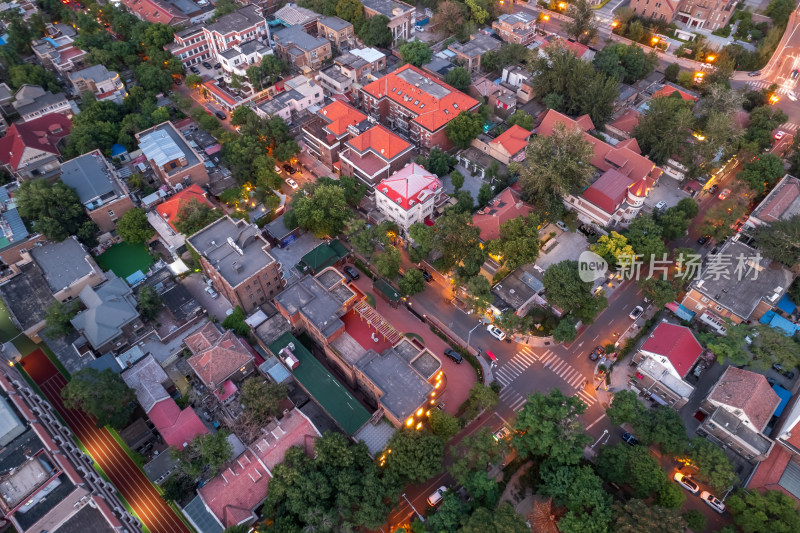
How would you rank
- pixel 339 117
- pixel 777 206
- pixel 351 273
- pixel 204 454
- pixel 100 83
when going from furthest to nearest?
1. pixel 100 83
2. pixel 339 117
3. pixel 351 273
4. pixel 777 206
5. pixel 204 454

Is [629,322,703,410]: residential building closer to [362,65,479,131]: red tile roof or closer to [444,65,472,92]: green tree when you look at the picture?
[362,65,479,131]: red tile roof

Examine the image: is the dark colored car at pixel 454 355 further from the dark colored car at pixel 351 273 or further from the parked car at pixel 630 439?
the parked car at pixel 630 439

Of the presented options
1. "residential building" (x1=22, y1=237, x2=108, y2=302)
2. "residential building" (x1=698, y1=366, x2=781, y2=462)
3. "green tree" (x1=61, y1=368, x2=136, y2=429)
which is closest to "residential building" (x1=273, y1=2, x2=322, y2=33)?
"residential building" (x1=22, y1=237, x2=108, y2=302)

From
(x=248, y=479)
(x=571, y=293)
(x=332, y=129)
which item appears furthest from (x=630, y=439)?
(x=332, y=129)

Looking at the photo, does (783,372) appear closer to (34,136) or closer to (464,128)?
(464,128)

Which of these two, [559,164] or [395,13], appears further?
[395,13]

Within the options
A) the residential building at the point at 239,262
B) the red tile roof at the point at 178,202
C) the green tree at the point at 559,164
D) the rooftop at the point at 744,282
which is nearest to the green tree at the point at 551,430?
the rooftop at the point at 744,282
